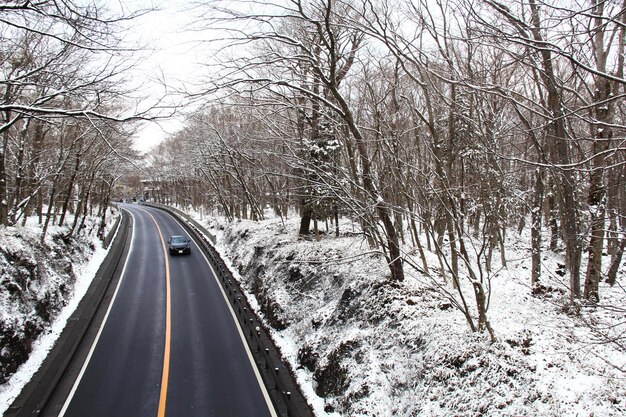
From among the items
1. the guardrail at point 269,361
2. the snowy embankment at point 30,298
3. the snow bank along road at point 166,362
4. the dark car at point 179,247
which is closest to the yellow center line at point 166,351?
the snow bank along road at point 166,362

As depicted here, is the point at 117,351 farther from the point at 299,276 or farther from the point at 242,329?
the point at 299,276

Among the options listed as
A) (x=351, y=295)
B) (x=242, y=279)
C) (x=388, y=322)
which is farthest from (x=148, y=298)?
(x=388, y=322)

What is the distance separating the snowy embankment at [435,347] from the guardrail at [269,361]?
1.17 feet

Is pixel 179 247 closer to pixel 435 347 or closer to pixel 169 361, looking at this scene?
pixel 169 361

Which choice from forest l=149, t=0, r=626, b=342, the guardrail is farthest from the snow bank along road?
forest l=149, t=0, r=626, b=342

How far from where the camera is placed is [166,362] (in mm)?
12727

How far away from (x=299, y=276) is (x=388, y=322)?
6.47m

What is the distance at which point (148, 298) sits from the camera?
19469 mm

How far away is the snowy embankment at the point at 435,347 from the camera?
6906 mm

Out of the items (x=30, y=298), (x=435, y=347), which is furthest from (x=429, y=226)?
(x=30, y=298)

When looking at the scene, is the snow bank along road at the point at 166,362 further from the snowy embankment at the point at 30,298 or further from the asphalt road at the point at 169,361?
the snowy embankment at the point at 30,298

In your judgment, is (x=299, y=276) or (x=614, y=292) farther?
(x=299, y=276)

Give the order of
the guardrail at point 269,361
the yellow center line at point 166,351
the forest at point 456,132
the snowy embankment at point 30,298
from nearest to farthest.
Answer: the forest at point 456,132, the guardrail at point 269,361, the yellow center line at point 166,351, the snowy embankment at point 30,298

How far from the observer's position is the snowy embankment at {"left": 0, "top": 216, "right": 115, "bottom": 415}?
37.9 ft
